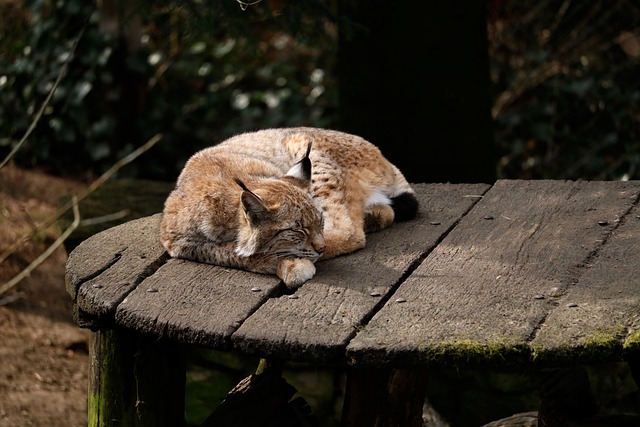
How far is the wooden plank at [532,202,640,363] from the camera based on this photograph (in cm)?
284

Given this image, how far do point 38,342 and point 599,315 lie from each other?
13.7ft

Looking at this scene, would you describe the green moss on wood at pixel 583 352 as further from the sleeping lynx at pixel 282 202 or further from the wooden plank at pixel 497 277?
the sleeping lynx at pixel 282 202

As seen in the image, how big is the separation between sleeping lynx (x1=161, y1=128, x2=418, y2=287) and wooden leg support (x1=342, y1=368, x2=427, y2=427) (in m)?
0.49

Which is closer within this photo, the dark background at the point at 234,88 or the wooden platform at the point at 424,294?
the wooden platform at the point at 424,294

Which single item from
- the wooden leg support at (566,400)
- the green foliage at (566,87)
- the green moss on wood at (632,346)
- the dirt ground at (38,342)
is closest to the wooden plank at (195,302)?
the green moss on wood at (632,346)

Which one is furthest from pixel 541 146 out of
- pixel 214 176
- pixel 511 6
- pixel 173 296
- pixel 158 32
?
pixel 173 296

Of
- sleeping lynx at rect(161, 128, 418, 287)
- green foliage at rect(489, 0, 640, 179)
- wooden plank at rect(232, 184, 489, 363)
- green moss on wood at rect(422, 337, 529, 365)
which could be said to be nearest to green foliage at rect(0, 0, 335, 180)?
green foliage at rect(489, 0, 640, 179)

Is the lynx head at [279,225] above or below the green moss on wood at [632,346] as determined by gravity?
above

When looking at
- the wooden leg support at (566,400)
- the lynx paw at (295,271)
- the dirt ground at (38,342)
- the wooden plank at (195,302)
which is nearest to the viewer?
the wooden plank at (195,302)

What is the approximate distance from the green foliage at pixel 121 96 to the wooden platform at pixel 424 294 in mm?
4074

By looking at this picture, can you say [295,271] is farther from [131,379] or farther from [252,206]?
[131,379]

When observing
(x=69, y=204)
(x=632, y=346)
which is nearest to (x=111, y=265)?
(x=69, y=204)

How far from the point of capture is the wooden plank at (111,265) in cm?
343

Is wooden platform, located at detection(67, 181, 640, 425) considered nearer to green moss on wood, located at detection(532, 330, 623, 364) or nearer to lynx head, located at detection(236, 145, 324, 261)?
green moss on wood, located at detection(532, 330, 623, 364)
